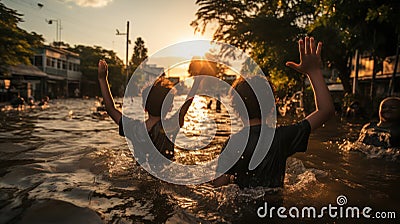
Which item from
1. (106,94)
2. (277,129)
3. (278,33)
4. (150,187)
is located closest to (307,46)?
(277,129)

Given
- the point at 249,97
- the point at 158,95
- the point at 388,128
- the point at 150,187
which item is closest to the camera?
the point at 249,97

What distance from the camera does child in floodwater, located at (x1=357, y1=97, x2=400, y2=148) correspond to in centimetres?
596

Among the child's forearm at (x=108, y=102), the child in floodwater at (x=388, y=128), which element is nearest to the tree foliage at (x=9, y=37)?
the child's forearm at (x=108, y=102)

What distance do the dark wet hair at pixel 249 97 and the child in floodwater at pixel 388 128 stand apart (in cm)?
468

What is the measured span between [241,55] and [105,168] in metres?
19.4

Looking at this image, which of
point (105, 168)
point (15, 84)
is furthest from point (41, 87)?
point (105, 168)

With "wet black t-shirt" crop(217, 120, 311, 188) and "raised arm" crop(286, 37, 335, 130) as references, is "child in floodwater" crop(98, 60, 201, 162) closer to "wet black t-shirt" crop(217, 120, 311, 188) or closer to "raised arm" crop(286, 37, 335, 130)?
"wet black t-shirt" crop(217, 120, 311, 188)

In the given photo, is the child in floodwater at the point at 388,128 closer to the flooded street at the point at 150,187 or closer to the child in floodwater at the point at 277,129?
the flooded street at the point at 150,187

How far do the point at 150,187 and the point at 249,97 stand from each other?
6.02 feet

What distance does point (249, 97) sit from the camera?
8.19ft

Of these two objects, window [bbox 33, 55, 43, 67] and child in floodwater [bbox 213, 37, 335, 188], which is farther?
window [bbox 33, 55, 43, 67]

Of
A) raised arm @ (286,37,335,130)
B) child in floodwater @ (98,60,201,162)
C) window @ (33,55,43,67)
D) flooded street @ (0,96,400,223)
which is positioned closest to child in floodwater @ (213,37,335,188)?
raised arm @ (286,37,335,130)

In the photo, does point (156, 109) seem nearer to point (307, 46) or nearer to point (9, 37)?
point (307, 46)

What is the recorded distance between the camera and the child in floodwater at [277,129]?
7.70 ft
